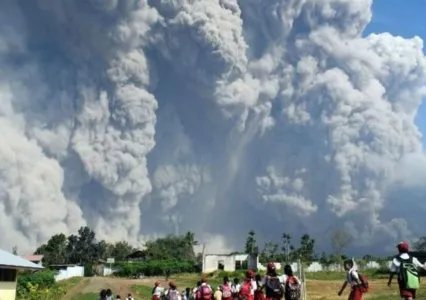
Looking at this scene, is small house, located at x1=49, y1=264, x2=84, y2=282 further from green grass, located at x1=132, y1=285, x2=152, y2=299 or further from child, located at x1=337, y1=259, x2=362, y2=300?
child, located at x1=337, y1=259, x2=362, y2=300

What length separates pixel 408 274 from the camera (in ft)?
32.8

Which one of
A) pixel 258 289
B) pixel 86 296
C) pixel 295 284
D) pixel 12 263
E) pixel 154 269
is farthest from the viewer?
pixel 154 269

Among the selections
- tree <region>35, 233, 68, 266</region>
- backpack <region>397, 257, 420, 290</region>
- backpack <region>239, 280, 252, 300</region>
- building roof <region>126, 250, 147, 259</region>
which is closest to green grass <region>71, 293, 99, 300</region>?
backpack <region>239, 280, 252, 300</region>

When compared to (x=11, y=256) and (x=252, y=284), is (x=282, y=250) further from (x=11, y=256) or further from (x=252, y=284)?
(x=252, y=284)

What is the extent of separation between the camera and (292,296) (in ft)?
39.1

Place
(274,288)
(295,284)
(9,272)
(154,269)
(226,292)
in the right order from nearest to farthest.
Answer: (295,284) → (274,288) → (226,292) → (9,272) → (154,269)

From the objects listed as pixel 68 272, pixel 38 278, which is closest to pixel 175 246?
pixel 68 272

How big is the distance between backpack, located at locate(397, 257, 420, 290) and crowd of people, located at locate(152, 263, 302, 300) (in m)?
2.53

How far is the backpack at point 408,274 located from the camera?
995 cm

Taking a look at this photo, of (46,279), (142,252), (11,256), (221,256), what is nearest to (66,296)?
(46,279)

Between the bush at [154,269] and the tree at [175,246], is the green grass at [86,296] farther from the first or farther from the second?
the tree at [175,246]

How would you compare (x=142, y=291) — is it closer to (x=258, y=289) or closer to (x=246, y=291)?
(x=246, y=291)

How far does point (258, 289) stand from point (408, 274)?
4.96 metres

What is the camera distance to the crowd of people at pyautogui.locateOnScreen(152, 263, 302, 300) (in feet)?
39.4
